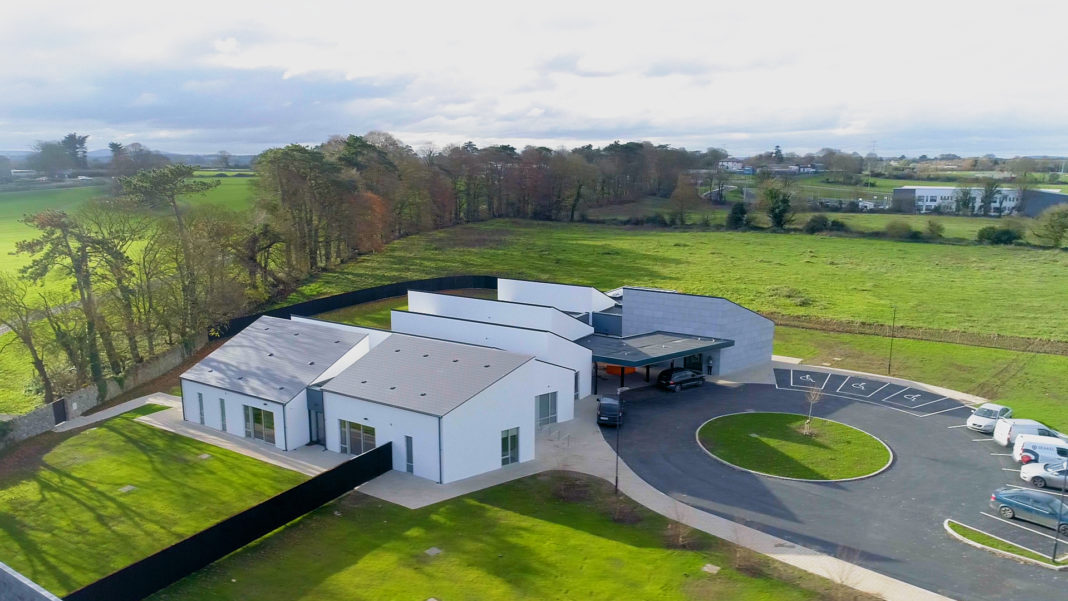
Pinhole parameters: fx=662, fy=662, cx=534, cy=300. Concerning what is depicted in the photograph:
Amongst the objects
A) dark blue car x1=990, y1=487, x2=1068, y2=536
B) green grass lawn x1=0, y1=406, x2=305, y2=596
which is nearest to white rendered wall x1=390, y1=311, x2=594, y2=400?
green grass lawn x1=0, y1=406, x2=305, y2=596

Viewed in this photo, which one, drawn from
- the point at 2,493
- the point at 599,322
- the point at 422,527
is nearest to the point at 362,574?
the point at 422,527

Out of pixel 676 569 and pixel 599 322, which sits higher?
pixel 599 322

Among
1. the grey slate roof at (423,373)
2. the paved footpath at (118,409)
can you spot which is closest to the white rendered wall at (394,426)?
the grey slate roof at (423,373)

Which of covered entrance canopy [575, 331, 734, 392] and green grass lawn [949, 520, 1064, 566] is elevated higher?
covered entrance canopy [575, 331, 734, 392]

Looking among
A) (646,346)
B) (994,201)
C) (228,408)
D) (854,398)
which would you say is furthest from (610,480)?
(994,201)

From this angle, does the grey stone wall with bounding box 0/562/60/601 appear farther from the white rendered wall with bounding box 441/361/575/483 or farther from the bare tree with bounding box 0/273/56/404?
the bare tree with bounding box 0/273/56/404

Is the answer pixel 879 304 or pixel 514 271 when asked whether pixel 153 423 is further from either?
pixel 879 304

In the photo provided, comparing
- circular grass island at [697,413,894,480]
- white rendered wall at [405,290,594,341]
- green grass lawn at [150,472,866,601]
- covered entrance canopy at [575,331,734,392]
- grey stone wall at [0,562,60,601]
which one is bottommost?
green grass lawn at [150,472,866,601]
